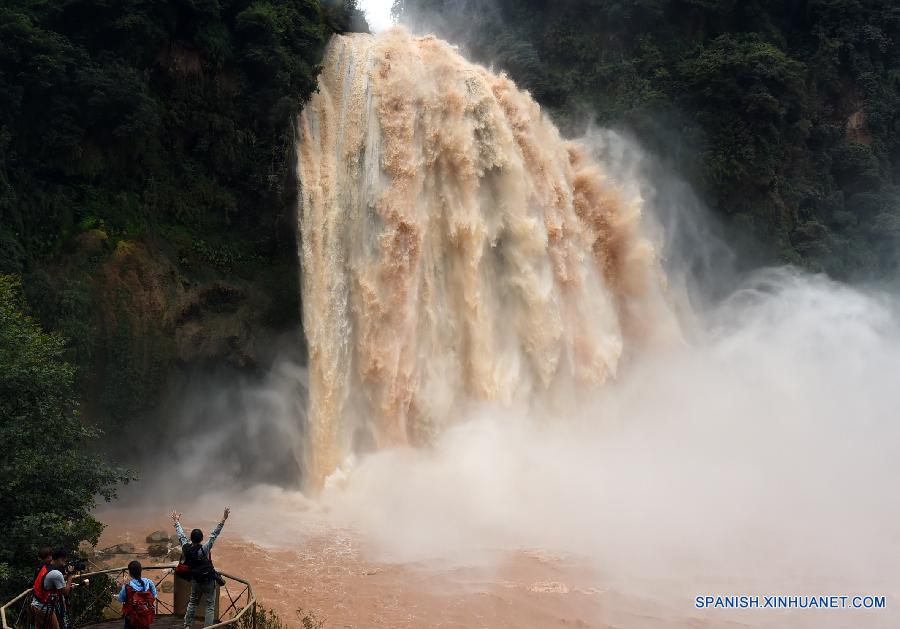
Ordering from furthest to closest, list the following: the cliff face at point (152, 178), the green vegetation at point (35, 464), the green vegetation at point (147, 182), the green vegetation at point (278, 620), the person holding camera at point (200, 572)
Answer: the cliff face at point (152, 178) → the green vegetation at point (147, 182) → the green vegetation at point (278, 620) → the green vegetation at point (35, 464) → the person holding camera at point (200, 572)

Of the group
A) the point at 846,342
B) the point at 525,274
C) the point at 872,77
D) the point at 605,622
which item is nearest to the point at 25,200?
the point at 525,274

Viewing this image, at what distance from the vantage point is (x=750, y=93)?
26.0m

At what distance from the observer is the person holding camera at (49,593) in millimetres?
7094

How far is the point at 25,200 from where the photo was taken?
1518 centimetres

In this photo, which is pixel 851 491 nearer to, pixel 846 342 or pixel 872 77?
pixel 846 342

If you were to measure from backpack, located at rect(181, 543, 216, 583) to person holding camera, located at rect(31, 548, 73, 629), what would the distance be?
1050 mm

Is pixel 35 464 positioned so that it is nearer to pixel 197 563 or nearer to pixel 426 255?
pixel 197 563

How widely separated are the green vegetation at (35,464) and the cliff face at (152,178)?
4.03 metres

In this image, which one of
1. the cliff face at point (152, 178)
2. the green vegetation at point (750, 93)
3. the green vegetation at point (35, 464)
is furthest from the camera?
the green vegetation at point (750, 93)

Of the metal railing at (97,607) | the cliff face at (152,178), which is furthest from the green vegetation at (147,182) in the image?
the metal railing at (97,607)

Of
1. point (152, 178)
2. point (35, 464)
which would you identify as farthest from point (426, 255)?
point (35, 464)

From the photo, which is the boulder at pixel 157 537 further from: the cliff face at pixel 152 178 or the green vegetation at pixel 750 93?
the green vegetation at pixel 750 93

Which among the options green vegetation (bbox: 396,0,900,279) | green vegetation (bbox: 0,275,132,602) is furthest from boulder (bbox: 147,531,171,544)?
green vegetation (bbox: 396,0,900,279)

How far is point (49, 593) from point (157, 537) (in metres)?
6.72
